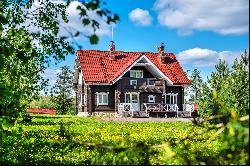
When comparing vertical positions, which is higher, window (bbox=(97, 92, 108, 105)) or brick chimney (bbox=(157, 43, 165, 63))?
brick chimney (bbox=(157, 43, 165, 63))

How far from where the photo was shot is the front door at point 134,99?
4728 centimetres

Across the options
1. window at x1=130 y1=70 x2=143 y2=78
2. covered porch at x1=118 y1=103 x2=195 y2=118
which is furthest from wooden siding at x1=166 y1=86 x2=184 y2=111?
window at x1=130 y1=70 x2=143 y2=78

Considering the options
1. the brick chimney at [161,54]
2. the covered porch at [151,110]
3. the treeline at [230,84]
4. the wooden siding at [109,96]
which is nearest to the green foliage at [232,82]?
the treeline at [230,84]

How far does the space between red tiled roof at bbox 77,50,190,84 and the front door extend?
10.2 ft

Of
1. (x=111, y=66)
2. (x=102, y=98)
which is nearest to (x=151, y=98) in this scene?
(x=102, y=98)

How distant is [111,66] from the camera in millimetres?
48500

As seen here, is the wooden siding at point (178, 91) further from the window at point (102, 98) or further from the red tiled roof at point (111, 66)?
the window at point (102, 98)

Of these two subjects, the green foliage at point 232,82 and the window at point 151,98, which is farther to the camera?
the window at point 151,98

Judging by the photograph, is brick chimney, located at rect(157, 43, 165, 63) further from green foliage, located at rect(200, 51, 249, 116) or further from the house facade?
green foliage, located at rect(200, 51, 249, 116)

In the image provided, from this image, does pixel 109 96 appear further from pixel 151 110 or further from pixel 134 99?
pixel 151 110

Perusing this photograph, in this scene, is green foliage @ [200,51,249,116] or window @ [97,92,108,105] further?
window @ [97,92,108,105]

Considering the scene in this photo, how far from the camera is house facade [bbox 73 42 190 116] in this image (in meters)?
46.2

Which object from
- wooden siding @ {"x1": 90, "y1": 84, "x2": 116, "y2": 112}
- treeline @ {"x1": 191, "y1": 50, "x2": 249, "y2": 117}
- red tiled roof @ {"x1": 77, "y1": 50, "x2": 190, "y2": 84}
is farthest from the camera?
wooden siding @ {"x1": 90, "y1": 84, "x2": 116, "y2": 112}

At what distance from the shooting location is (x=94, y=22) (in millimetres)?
4836
